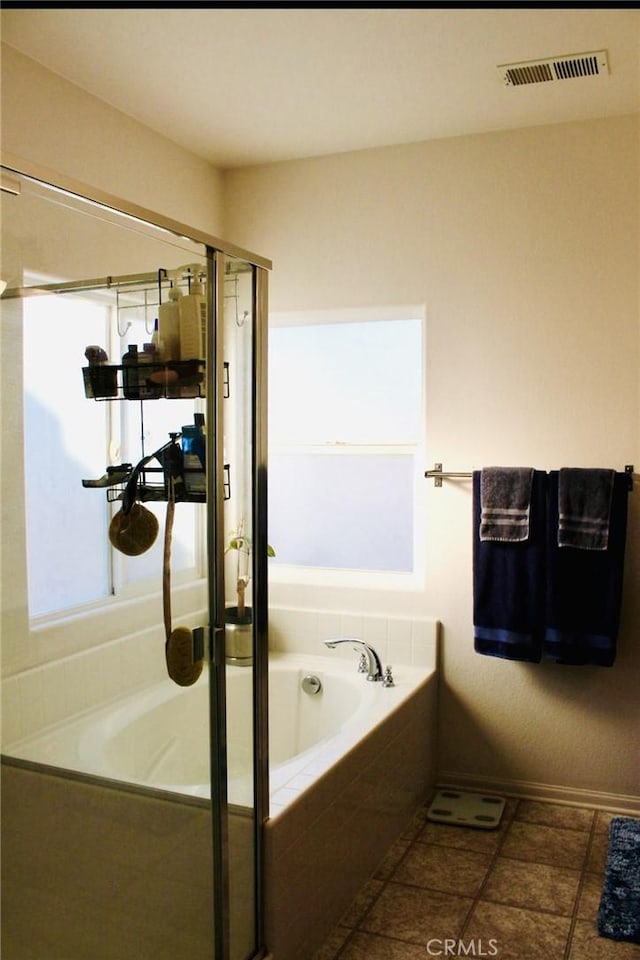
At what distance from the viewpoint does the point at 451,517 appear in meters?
3.38

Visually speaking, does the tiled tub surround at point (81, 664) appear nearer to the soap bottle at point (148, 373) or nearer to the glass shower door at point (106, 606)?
the glass shower door at point (106, 606)

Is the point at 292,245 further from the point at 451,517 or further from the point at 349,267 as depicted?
the point at 451,517

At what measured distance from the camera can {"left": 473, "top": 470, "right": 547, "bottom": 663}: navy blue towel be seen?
311cm

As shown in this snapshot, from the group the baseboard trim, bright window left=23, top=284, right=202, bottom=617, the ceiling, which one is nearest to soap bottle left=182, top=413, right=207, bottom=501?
bright window left=23, top=284, right=202, bottom=617

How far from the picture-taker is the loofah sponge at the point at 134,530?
164 cm

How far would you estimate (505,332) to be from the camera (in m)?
3.28

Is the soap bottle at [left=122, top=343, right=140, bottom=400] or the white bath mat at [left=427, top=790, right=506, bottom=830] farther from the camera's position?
the white bath mat at [left=427, top=790, right=506, bottom=830]

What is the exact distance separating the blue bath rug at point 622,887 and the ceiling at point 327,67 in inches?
97.1

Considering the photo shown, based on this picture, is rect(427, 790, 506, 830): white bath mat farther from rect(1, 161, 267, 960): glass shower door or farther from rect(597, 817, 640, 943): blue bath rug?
rect(1, 161, 267, 960): glass shower door

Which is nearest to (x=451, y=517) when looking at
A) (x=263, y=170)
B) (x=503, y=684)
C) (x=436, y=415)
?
(x=436, y=415)

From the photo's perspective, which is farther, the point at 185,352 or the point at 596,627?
the point at 596,627

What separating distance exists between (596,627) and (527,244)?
55.4 inches

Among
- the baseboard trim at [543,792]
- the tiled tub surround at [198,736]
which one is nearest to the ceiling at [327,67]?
the tiled tub surround at [198,736]

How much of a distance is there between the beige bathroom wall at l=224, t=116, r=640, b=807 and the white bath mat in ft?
0.30
